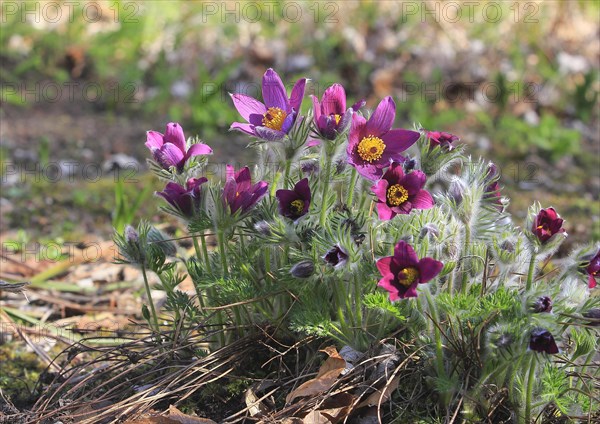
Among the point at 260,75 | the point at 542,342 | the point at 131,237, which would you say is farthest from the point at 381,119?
the point at 260,75

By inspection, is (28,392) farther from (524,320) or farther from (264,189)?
(524,320)

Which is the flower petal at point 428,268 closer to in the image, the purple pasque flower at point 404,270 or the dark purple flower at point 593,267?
the purple pasque flower at point 404,270

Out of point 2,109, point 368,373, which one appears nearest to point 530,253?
point 368,373

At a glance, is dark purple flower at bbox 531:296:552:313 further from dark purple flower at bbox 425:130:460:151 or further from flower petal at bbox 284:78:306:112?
flower petal at bbox 284:78:306:112

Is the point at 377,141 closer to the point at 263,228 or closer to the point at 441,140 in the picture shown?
the point at 441,140

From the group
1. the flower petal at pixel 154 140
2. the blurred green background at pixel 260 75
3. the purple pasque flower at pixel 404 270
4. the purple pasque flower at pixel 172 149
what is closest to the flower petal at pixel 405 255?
the purple pasque flower at pixel 404 270

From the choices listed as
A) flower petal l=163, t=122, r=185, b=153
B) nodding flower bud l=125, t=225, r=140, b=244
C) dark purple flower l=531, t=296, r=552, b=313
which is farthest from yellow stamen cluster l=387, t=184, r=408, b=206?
nodding flower bud l=125, t=225, r=140, b=244

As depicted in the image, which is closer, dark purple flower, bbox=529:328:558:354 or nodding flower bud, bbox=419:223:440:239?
dark purple flower, bbox=529:328:558:354
